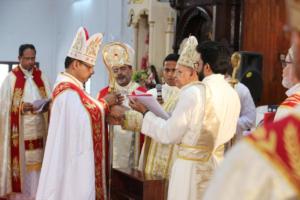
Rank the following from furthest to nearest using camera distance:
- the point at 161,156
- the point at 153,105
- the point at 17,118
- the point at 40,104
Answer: the point at 17,118, the point at 40,104, the point at 161,156, the point at 153,105

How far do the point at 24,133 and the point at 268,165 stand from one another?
5.27 metres

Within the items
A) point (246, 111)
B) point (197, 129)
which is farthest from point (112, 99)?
point (246, 111)

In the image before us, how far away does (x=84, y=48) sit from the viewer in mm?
3973

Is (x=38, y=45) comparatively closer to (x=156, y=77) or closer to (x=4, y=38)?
(x=4, y=38)

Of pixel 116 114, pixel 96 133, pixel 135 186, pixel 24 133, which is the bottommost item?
pixel 135 186

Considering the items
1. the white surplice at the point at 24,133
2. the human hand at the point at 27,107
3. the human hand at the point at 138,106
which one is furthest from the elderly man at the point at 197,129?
the white surplice at the point at 24,133

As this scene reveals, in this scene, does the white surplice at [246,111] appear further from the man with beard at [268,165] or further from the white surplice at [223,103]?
the man with beard at [268,165]

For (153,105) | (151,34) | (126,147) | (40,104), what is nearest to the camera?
(153,105)

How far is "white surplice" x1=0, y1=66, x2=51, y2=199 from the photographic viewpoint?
5918mm

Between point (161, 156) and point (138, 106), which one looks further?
point (161, 156)

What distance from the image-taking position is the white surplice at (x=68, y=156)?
12.1 feet

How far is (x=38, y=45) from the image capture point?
1380 cm

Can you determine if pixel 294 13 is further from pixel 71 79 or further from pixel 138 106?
pixel 71 79

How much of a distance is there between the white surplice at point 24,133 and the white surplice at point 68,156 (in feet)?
7.39
